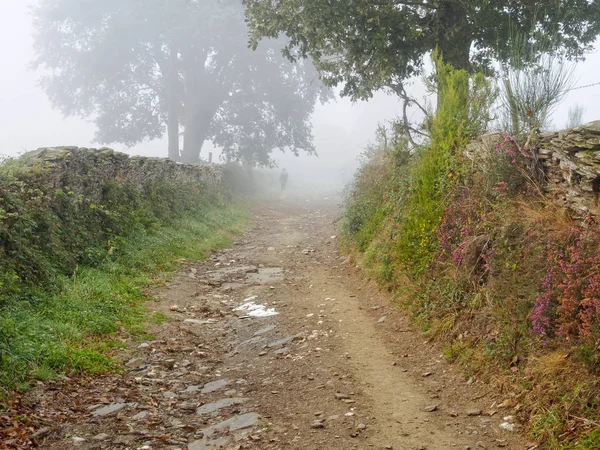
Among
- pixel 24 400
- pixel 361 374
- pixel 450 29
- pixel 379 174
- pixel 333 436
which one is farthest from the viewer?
pixel 379 174

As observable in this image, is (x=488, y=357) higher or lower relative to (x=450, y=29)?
lower

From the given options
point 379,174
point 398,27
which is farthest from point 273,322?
point 398,27

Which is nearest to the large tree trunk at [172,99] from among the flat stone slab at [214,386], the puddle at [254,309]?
Result: the puddle at [254,309]

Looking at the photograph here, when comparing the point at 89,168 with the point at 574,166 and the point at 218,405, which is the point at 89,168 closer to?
the point at 218,405

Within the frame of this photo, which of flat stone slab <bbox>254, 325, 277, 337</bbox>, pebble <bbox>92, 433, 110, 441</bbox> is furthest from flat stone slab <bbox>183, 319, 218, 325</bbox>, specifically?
pebble <bbox>92, 433, 110, 441</bbox>

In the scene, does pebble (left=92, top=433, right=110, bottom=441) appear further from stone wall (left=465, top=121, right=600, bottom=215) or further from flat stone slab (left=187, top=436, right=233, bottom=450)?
stone wall (left=465, top=121, right=600, bottom=215)

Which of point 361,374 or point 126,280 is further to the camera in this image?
point 126,280

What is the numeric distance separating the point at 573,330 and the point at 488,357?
41.7 inches

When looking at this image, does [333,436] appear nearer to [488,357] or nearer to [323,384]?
[323,384]

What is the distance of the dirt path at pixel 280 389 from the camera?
177 inches

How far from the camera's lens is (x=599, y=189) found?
5.36m

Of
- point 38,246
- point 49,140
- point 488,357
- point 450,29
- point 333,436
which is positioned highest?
point 49,140

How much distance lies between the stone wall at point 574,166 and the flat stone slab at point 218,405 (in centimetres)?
404

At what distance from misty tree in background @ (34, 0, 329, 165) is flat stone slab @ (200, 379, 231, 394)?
85.3 feet
